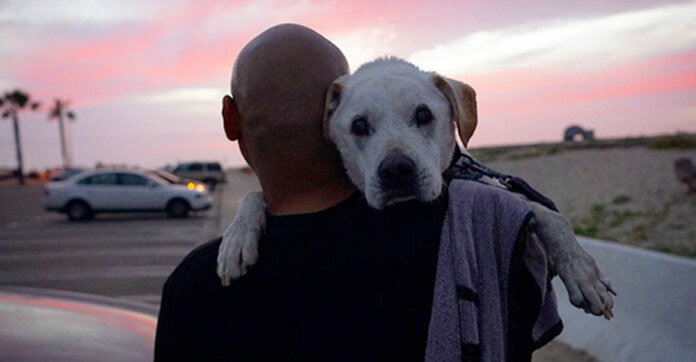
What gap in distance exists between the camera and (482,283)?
158 cm

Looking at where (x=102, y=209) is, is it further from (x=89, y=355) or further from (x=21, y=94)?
(x=21, y=94)

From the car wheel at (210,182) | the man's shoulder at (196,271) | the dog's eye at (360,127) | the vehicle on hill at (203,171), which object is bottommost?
the car wheel at (210,182)

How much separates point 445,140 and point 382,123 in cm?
21

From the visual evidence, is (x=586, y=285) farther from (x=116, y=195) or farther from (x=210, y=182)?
(x=210, y=182)

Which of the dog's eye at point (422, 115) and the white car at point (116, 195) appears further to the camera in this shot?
the white car at point (116, 195)

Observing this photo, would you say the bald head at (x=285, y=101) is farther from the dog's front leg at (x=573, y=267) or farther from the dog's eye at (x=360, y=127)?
the dog's front leg at (x=573, y=267)

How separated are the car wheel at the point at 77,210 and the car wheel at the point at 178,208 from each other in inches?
96.9

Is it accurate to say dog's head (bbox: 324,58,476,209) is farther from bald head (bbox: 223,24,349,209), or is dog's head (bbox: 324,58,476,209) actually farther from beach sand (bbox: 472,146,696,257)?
beach sand (bbox: 472,146,696,257)

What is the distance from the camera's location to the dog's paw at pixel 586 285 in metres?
1.68

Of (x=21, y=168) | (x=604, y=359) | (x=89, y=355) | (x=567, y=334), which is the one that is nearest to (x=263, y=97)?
(x=89, y=355)

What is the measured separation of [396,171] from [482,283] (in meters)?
0.49

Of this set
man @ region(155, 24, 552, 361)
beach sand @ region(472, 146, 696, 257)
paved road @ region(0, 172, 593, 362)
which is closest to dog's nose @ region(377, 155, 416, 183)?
man @ region(155, 24, 552, 361)

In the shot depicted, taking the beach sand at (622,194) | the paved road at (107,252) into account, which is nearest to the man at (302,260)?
the paved road at (107,252)

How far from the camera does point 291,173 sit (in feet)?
5.63
